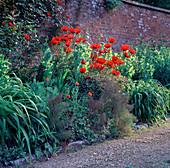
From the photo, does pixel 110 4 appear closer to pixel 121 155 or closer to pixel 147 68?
pixel 147 68

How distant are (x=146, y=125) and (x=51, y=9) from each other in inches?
163

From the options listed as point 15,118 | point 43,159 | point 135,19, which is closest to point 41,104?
point 15,118

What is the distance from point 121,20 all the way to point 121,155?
6.76 m

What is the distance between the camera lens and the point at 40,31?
6387mm

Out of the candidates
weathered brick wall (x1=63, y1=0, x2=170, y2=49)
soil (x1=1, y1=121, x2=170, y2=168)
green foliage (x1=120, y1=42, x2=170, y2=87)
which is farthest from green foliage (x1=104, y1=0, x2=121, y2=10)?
soil (x1=1, y1=121, x2=170, y2=168)

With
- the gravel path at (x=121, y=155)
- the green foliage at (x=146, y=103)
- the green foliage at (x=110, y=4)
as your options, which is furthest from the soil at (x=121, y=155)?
the green foliage at (x=110, y=4)

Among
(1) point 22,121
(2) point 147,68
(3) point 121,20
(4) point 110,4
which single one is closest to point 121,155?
(1) point 22,121

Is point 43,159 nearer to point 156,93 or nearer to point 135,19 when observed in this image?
point 156,93

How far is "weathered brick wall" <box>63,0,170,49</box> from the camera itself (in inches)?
293

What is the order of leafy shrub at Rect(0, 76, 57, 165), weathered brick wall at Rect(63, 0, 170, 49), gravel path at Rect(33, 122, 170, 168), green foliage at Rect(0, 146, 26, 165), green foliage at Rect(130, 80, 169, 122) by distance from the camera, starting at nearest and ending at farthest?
gravel path at Rect(33, 122, 170, 168)
green foliage at Rect(0, 146, 26, 165)
leafy shrub at Rect(0, 76, 57, 165)
green foliage at Rect(130, 80, 169, 122)
weathered brick wall at Rect(63, 0, 170, 49)

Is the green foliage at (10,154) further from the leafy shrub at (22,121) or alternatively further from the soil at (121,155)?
the soil at (121,155)

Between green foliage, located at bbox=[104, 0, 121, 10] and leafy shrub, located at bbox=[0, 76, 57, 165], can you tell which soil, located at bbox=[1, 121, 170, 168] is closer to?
leafy shrub, located at bbox=[0, 76, 57, 165]

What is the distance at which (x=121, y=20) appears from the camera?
8.56m

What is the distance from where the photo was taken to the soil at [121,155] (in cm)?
242
